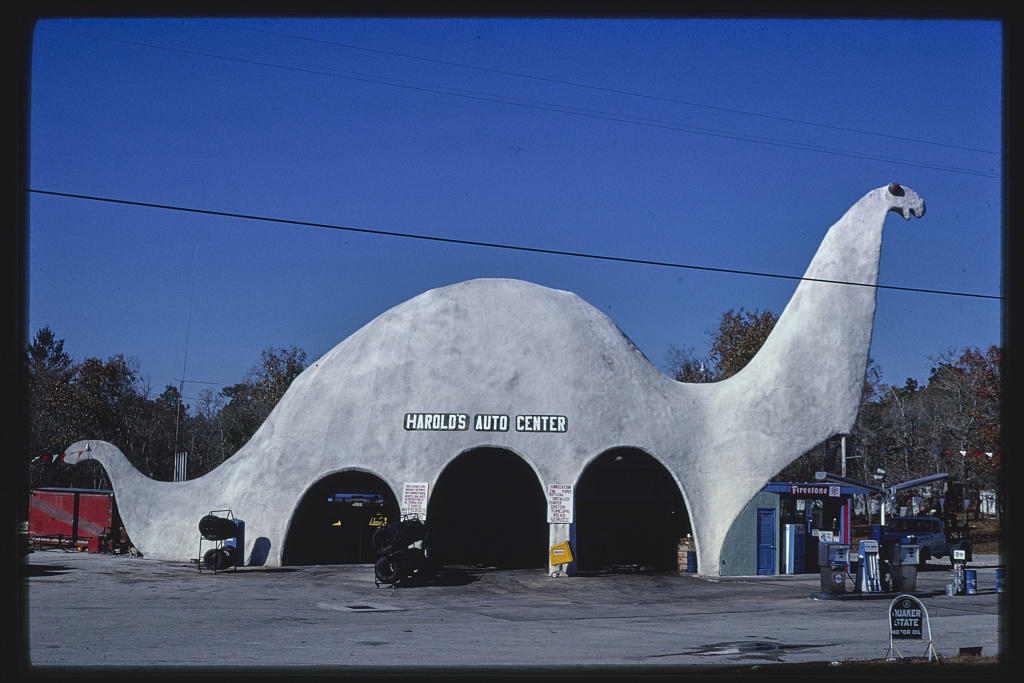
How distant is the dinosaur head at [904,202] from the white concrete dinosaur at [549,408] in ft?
0.13

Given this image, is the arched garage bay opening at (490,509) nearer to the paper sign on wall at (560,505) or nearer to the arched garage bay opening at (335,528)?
the arched garage bay opening at (335,528)

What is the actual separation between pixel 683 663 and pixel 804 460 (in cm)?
4034

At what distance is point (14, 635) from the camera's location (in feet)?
25.3

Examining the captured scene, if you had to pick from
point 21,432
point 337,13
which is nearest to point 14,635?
point 21,432

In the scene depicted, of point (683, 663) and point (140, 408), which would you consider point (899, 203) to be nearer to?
point (683, 663)

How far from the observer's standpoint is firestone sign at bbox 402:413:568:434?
24.7 metres

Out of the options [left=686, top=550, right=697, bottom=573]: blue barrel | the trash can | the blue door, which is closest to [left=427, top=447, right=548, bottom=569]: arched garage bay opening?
[left=686, top=550, right=697, bottom=573]: blue barrel

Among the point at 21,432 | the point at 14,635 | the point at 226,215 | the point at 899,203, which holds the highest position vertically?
the point at 899,203

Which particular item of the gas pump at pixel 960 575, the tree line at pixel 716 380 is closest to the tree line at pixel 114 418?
the tree line at pixel 716 380

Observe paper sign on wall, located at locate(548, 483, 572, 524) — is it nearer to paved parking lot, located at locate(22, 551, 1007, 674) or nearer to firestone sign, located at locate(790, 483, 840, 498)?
paved parking lot, located at locate(22, 551, 1007, 674)

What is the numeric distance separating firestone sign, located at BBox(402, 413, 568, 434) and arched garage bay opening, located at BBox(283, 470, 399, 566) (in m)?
3.42

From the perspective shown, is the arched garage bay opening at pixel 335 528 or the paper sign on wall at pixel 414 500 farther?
the arched garage bay opening at pixel 335 528

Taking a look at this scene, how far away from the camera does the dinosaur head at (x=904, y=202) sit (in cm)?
2575

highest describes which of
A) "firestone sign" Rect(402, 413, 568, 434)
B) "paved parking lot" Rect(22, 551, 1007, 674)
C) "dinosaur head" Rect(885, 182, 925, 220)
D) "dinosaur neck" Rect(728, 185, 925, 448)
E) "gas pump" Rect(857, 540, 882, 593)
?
"dinosaur head" Rect(885, 182, 925, 220)
